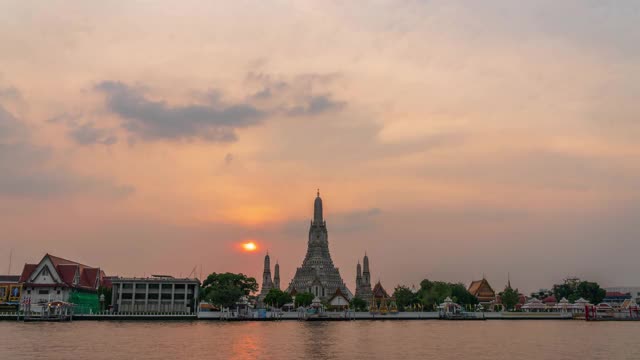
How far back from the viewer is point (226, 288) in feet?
439

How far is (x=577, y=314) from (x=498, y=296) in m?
33.3

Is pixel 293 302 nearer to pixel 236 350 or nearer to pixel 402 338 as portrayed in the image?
pixel 402 338

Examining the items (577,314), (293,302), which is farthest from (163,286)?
(577,314)

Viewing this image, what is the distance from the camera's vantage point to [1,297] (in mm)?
127438

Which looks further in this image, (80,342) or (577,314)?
(577,314)

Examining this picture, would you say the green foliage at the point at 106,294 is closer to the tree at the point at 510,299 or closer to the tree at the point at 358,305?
the tree at the point at 358,305

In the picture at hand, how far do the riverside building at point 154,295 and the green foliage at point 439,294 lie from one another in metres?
55.2

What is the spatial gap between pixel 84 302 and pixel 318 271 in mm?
70553

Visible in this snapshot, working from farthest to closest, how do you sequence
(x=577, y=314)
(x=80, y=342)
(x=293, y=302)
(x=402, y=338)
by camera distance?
(x=293, y=302) < (x=577, y=314) < (x=402, y=338) < (x=80, y=342)

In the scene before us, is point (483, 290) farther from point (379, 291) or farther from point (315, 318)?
point (315, 318)

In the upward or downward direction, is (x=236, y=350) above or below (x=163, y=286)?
below

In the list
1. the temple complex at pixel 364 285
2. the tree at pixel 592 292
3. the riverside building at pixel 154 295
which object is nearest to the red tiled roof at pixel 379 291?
the temple complex at pixel 364 285

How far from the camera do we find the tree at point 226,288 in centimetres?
13225

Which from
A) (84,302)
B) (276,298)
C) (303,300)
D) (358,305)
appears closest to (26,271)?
(84,302)
